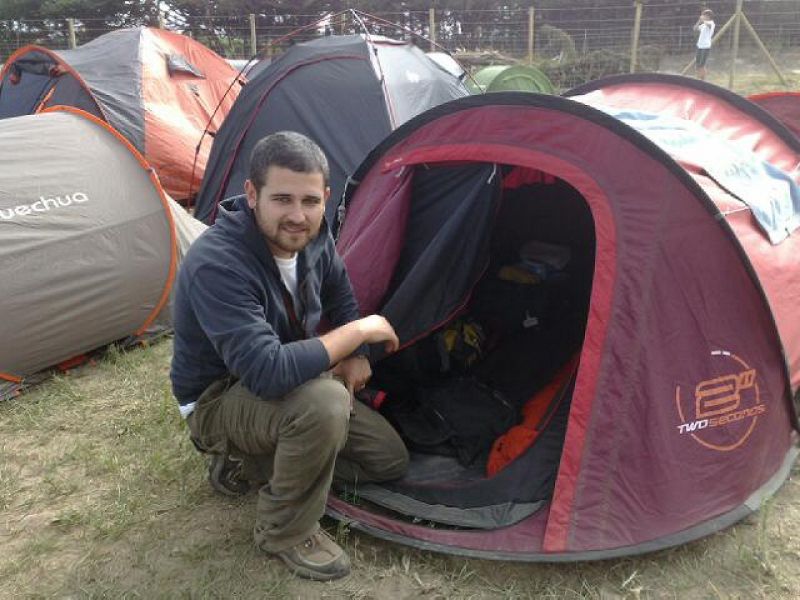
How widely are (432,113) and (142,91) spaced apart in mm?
4851

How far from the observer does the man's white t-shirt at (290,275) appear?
7.41ft

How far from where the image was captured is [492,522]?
237 centimetres

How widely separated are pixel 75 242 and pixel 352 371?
6.33 feet

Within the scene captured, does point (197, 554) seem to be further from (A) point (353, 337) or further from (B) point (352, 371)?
(A) point (353, 337)

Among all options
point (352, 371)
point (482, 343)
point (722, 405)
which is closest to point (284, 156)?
point (352, 371)

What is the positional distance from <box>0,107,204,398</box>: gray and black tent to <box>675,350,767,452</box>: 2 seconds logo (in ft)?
9.31

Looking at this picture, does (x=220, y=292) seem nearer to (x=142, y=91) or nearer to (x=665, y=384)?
(x=665, y=384)

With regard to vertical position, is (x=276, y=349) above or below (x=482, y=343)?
above

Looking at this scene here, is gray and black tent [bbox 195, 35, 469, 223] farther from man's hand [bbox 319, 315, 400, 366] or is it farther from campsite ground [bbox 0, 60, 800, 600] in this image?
man's hand [bbox 319, 315, 400, 366]

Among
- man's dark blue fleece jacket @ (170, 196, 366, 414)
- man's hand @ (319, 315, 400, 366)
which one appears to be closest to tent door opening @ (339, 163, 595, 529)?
man's hand @ (319, 315, 400, 366)

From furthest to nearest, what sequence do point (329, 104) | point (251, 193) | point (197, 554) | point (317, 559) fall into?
point (329, 104) < point (197, 554) < point (317, 559) < point (251, 193)

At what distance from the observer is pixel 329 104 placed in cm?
514

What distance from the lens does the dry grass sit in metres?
2.19

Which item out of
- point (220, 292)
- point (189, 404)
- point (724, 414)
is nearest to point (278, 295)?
point (220, 292)
